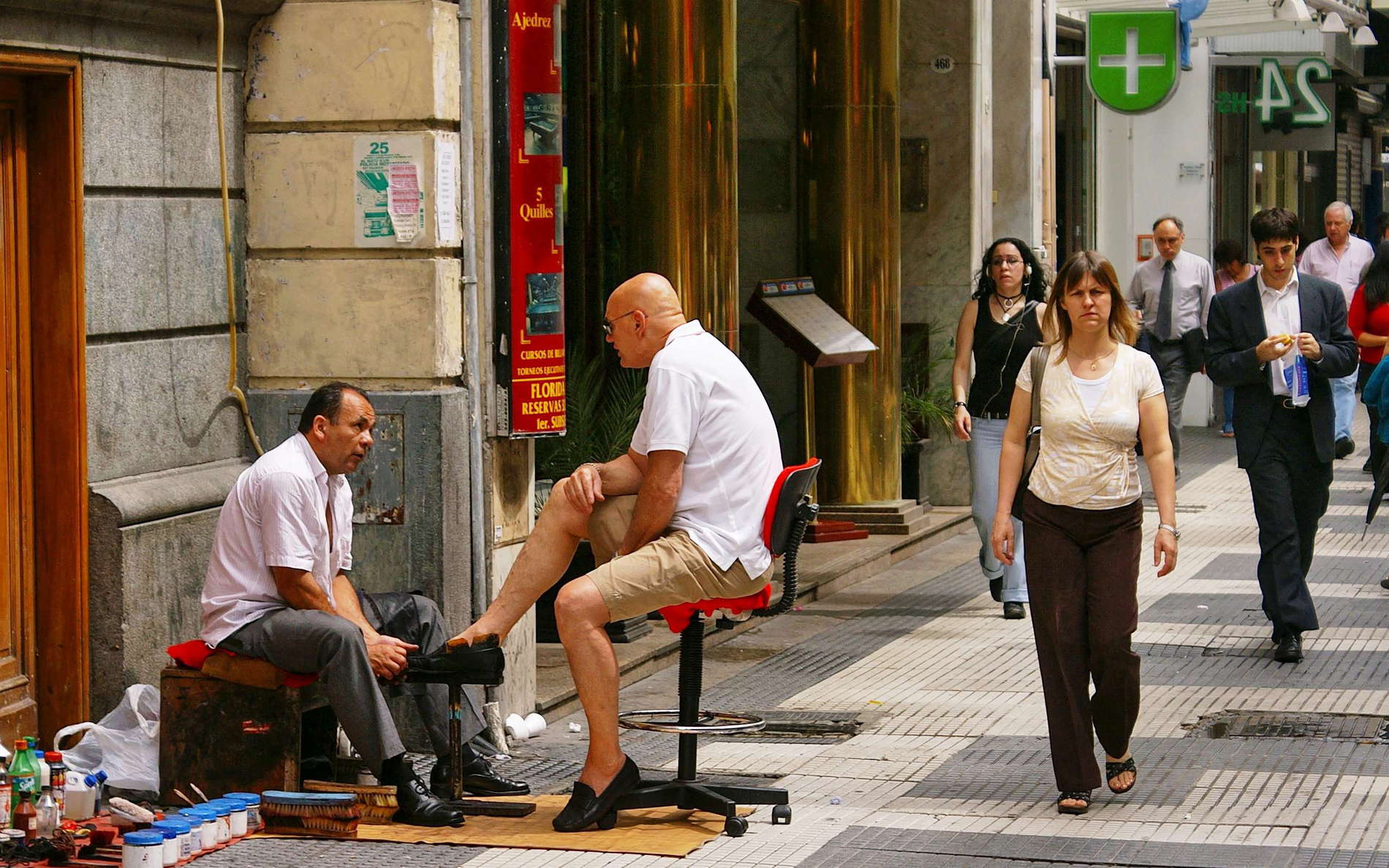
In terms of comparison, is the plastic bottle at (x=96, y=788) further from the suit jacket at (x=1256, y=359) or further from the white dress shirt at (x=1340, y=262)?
the white dress shirt at (x=1340, y=262)

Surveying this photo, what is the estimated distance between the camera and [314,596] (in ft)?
22.0

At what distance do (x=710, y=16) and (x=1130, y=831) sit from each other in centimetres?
610

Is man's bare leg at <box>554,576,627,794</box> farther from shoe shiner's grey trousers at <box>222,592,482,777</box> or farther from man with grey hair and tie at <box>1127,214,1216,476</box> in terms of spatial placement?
man with grey hair and tie at <box>1127,214,1216,476</box>

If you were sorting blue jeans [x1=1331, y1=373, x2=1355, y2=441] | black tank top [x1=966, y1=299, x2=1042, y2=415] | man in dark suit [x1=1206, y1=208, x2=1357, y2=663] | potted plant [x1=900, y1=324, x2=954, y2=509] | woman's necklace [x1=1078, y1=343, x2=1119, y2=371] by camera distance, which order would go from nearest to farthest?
woman's necklace [x1=1078, y1=343, x2=1119, y2=371]
man in dark suit [x1=1206, y1=208, x2=1357, y2=663]
black tank top [x1=966, y1=299, x2=1042, y2=415]
potted plant [x1=900, y1=324, x2=954, y2=509]
blue jeans [x1=1331, y1=373, x2=1355, y2=441]

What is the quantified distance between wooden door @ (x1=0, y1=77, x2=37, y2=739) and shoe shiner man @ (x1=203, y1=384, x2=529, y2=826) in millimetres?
744

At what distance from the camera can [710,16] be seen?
11.4 m

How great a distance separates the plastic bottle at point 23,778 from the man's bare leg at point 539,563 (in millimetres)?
1297

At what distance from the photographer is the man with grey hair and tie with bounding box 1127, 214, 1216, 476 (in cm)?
1533

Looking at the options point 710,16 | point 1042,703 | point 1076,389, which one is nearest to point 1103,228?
point 710,16

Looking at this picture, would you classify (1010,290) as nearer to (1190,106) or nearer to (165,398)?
(165,398)

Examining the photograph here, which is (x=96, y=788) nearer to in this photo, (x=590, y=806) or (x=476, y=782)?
(x=476, y=782)

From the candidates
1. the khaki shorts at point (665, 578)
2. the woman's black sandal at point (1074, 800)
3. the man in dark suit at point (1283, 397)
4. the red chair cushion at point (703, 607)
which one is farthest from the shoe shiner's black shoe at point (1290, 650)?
the khaki shorts at point (665, 578)

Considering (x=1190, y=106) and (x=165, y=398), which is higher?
(x=1190, y=106)

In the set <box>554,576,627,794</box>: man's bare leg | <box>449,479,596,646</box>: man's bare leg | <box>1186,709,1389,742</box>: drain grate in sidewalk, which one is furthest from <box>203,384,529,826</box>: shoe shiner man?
<box>1186,709,1389,742</box>: drain grate in sidewalk
